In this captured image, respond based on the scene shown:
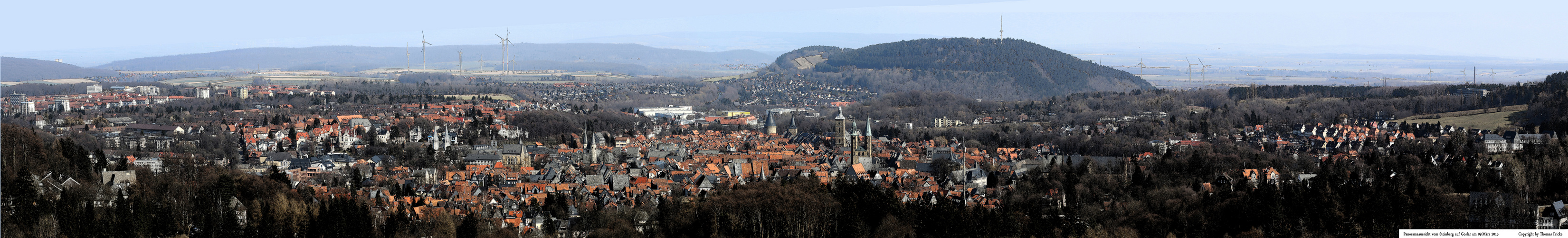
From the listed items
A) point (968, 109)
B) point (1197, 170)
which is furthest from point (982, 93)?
point (1197, 170)

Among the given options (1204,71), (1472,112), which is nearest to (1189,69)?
(1204,71)

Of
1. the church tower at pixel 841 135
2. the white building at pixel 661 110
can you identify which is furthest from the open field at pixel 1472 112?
the white building at pixel 661 110

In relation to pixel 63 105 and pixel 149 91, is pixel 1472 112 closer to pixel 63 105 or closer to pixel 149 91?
pixel 63 105

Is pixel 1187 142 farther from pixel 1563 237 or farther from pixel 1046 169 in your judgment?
pixel 1563 237

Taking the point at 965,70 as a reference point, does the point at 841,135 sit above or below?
below

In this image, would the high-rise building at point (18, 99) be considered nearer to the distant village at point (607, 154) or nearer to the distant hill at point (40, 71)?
the distant village at point (607, 154)

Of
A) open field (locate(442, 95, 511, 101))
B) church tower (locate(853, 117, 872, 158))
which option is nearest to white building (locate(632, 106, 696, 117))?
open field (locate(442, 95, 511, 101))
